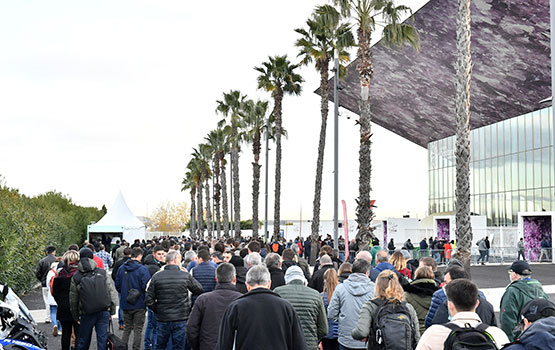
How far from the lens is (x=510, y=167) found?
5125 centimetres

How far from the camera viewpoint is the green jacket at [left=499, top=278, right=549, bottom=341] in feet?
22.3

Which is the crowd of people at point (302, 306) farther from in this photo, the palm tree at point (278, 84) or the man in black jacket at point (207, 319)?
the palm tree at point (278, 84)

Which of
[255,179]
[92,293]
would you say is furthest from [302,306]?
[255,179]

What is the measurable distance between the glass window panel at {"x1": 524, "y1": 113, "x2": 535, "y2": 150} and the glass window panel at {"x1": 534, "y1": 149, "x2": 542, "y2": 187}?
2.64 feet

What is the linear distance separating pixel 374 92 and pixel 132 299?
148ft

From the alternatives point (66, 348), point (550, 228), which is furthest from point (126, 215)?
point (66, 348)

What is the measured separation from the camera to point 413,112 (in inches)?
2142

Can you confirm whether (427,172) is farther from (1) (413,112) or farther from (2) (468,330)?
(2) (468,330)

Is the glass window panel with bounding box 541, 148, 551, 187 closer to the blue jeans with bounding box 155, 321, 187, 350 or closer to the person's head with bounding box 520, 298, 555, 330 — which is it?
the blue jeans with bounding box 155, 321, 187, 350

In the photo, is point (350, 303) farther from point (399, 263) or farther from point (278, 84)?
point (278, 84)

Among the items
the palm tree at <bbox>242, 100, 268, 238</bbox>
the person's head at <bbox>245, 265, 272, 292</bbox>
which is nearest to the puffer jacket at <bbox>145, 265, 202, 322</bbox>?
the person's head at <bbox>245, 265, 272, 292</bbox>

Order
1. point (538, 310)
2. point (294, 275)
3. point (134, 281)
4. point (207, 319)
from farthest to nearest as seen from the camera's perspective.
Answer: point (134, 281)
point (294, 275)
point (207, 319)
point (538, 310)

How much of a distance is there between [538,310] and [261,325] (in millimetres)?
2102

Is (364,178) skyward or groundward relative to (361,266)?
skyward
